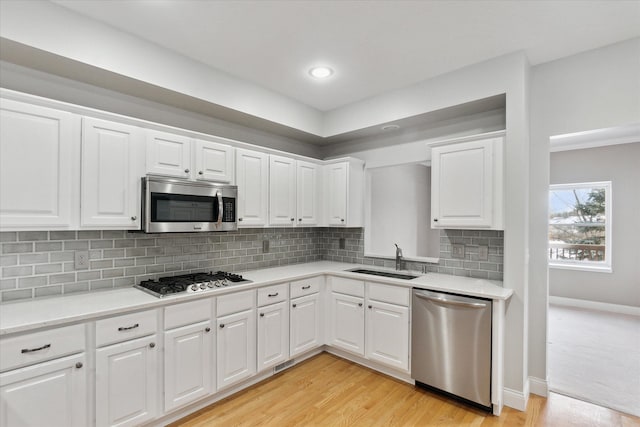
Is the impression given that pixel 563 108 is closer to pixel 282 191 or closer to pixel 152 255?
pixel 282 191

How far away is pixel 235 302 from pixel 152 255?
0.85m

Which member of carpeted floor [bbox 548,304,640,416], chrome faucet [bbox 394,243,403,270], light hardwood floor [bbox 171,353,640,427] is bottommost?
light hardwood floor [bbox 171,353,640,427]

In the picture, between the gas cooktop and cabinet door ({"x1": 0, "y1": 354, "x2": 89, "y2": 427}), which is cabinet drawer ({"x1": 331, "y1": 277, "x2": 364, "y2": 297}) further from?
cabinet door ({"x1": 0, "y1": 354, "x2": 89, "y2": 427})

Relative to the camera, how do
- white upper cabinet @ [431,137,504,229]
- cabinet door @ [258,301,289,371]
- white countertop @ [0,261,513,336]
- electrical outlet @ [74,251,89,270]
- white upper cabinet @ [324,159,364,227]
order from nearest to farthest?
white countertop @ [0,261,513,336], electrical outlet @ [74,251,89,270], white upper cabinet @ [431,137,504,229], cabinet door @ [258,301,289,371], white upper cabinet @ [324,159,364,227]

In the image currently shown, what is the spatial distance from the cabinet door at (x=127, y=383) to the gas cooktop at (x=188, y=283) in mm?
344

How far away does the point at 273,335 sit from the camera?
2.97 meters

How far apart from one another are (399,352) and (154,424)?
2.05m

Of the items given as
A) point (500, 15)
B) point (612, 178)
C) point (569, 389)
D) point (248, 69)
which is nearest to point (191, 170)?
point (248, 69)

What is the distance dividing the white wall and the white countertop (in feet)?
1.58

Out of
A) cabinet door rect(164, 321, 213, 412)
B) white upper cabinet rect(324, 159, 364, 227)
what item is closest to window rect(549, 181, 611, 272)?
white upper cabinet rect(324, 159, 364, 227)

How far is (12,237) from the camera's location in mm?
2109

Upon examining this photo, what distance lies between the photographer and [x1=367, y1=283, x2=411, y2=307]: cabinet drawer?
2.92 metres

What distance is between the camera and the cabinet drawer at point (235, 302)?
8.39ft

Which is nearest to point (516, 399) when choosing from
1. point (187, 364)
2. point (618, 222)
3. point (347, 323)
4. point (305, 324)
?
point (347, 323)
